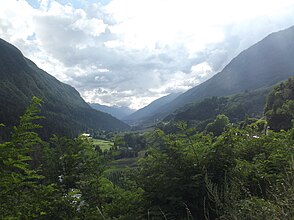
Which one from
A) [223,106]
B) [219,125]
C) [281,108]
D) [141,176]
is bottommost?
[141,176]

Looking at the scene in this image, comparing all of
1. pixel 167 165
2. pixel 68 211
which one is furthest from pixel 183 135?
pixel 68 211

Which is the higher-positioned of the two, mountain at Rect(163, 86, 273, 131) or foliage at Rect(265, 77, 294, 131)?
mountain at Rect(163, 86, 273, 131)

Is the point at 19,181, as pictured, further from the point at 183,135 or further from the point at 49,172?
the point at 183,135

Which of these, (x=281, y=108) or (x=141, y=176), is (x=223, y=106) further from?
(x=141, y=176)

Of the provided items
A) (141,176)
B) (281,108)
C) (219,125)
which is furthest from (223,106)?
(141,176)

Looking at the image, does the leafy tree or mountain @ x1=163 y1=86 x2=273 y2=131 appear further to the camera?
mountain @ x1=163 y1=86 x2=273 y2=131

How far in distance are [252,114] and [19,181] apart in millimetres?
161668

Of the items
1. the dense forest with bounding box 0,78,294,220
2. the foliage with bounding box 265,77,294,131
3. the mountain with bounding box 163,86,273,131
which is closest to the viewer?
the dense forest with bounding box 0,78,294,220

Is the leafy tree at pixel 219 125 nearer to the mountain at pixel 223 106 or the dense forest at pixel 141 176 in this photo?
the dense forest at pixel 141 176

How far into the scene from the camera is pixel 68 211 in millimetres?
4973

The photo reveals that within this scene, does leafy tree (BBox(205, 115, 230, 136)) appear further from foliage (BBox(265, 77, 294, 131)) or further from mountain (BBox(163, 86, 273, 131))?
mountain (BBox(163, 86, 273, 131))

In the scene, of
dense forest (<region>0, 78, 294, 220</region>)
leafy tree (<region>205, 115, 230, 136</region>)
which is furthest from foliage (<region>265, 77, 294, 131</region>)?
dense forest (<region>0, 78, 294, 220</region>)

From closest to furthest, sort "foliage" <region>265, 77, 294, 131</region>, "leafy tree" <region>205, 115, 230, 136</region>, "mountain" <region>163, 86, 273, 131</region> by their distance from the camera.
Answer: "foliage" <region>265, 77, 294, 131</region>, "leafy tree" <region>205, 115, 230, 136</region>, "mountain" <region>163, 86, 273, 131</region>

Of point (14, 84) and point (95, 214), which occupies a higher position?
point (14, 84)
